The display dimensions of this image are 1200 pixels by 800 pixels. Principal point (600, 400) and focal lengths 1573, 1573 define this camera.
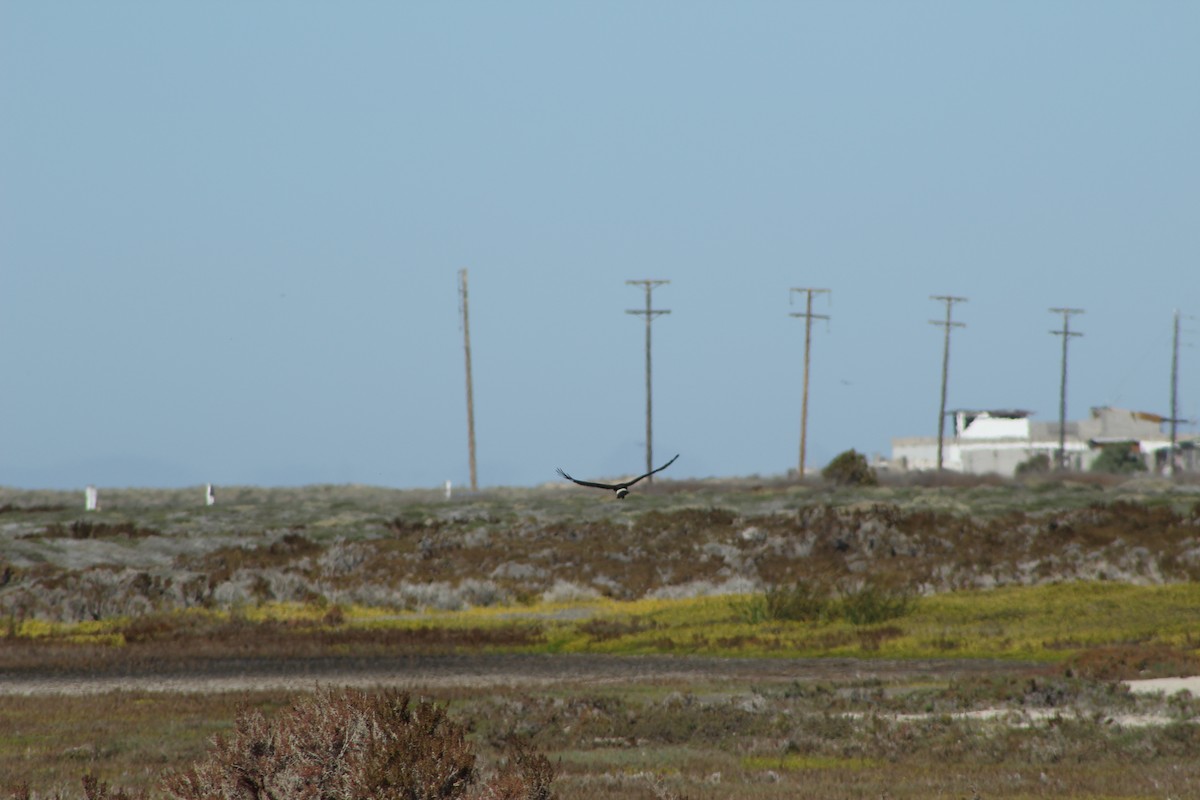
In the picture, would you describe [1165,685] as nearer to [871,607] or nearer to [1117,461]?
[871,607]

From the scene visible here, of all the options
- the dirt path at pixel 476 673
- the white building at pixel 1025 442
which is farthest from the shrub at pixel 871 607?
the white building at pixel 1025 442

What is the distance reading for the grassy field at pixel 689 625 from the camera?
18922mm

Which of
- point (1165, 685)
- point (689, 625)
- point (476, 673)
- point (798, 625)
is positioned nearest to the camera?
point (1165, 685)

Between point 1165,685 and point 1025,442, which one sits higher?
point 1165,685

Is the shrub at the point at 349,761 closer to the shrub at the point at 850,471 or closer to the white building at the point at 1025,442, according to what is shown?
the shrub at the point at 850,471

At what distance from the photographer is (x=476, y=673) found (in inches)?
1177

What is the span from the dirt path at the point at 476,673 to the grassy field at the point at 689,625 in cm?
29

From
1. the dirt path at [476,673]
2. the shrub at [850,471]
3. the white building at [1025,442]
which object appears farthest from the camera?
the white building at [1025,442]

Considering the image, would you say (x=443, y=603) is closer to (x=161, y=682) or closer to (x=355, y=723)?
(x=161, y=682)

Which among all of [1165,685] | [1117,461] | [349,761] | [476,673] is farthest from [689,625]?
[1117,461]

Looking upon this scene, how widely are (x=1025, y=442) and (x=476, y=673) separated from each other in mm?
134125

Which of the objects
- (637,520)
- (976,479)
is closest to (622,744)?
(637,520)

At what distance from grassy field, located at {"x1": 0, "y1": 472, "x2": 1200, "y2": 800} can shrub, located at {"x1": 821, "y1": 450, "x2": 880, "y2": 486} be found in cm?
934

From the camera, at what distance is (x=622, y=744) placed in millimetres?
21031
